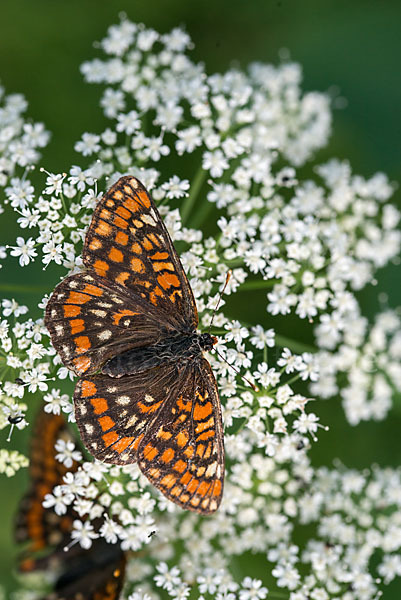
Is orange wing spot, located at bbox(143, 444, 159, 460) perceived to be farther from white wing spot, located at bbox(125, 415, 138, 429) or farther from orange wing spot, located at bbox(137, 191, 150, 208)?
orange wing spot, located at bbox(137, 191, 150, 208)

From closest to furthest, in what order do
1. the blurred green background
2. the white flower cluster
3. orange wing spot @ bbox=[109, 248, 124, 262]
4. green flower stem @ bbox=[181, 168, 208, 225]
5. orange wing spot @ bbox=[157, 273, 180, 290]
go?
orange wing spot @ bbox=[109, 248, 124, 262] < orange wing spot @ bbox=[157, 273, 180, 290] < the white flower cluster < green flower stem @ bbox=[181, 168, 208, 225] < the blurred green background

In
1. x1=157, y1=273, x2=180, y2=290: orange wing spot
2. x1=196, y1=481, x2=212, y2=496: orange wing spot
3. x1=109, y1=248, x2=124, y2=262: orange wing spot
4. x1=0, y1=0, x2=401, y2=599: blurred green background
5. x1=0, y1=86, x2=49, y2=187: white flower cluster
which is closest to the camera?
x1=196, y1=481, x2=212, y2=496: orange wing spot

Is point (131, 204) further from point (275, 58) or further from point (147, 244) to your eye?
point (275, 58)

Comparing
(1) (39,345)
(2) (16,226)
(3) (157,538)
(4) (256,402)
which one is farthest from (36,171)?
(3) (157,538)

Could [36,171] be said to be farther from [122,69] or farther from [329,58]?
Result: [329,58]

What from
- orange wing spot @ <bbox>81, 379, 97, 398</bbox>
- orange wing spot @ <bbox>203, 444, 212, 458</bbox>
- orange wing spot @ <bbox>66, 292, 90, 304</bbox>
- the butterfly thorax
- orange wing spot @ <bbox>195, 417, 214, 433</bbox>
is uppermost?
orange wing spot @ <bbox>66, 292, 90, 304</bbox>

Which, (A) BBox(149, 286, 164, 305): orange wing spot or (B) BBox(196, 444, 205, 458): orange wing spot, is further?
(A) BBox(149, 286, 164, 305): orange wing spot

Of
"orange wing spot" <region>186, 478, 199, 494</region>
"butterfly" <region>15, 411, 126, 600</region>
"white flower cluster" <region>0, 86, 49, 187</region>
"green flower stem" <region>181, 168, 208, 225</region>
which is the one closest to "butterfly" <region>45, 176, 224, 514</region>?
"orange wing spot" <region>186, 478, 199, 494</region>

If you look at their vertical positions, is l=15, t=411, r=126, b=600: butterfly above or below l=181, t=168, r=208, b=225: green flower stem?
below
